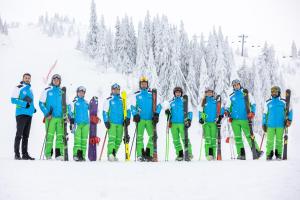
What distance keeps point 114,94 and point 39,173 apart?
4.26 m

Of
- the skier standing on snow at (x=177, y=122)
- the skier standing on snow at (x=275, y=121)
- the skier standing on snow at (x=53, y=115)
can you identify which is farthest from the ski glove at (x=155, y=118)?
the skier standing on snow at (x=275, y=121)

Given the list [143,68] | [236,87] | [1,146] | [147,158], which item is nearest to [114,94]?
[147,158]

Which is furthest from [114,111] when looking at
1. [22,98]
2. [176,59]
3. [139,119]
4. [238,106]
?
[176,59]

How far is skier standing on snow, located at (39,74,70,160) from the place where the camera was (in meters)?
11.1

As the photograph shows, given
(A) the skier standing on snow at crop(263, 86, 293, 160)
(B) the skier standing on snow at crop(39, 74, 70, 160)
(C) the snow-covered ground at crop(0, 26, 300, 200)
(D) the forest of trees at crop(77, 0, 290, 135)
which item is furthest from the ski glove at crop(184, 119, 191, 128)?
(D) the forest of trees at crop(77, 0, 290, 135)

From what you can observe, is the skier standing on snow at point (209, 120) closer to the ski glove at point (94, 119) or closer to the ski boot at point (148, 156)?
the ski boot at point (148, 156)

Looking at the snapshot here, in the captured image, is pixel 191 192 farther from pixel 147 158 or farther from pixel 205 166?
pixel 147 158

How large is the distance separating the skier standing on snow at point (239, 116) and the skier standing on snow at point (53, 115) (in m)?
5.35

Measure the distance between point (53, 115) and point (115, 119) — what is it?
6.18 feet

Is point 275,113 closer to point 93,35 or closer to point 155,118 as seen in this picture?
point 155,118

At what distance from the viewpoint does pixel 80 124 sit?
1137cm

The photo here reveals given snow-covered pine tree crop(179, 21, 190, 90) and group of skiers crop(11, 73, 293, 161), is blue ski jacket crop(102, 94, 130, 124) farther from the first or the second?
snow-covered pine tree crop(179, 21, 190, 90)

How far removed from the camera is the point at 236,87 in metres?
12.2

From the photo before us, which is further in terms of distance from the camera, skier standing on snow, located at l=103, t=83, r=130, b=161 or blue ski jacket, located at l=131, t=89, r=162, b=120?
blue ski jacket, located at l=131, t=89, r=162, b=120
